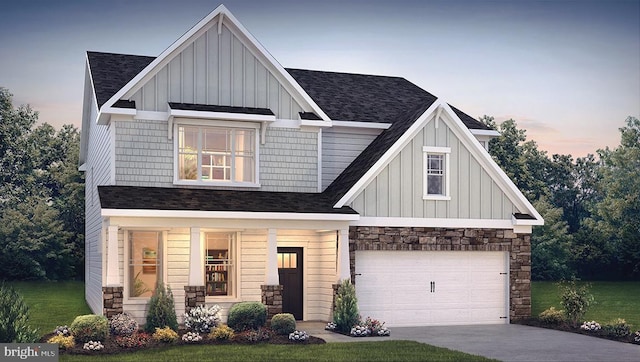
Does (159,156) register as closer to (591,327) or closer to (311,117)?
(311,117)

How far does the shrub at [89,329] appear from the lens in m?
19.9

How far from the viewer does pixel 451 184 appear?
1029 inches

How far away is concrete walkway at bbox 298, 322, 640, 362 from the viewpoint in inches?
757

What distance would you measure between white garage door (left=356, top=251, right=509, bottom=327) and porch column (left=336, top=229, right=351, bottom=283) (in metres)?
0.88

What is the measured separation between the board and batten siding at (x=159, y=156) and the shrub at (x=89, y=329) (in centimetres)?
530

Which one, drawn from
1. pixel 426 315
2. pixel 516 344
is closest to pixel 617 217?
pixel 426 315

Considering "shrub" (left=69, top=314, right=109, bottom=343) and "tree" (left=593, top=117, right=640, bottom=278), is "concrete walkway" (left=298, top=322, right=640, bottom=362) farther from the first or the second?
"tree" (left=593, top=117, right=640, bottom=278)

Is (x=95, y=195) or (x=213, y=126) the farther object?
(x=95, y=195)

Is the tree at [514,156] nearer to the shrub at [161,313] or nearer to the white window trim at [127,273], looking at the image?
the white window trim at [127,273]

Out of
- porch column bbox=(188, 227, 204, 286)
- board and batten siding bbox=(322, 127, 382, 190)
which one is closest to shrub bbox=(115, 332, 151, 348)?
porch column bbox=(188, 227, 204, 286)

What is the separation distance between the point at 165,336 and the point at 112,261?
290cm

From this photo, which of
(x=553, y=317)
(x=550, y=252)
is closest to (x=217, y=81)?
(x=553, y=317)

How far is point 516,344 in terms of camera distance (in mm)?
21172

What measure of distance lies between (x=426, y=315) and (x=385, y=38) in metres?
14.2
